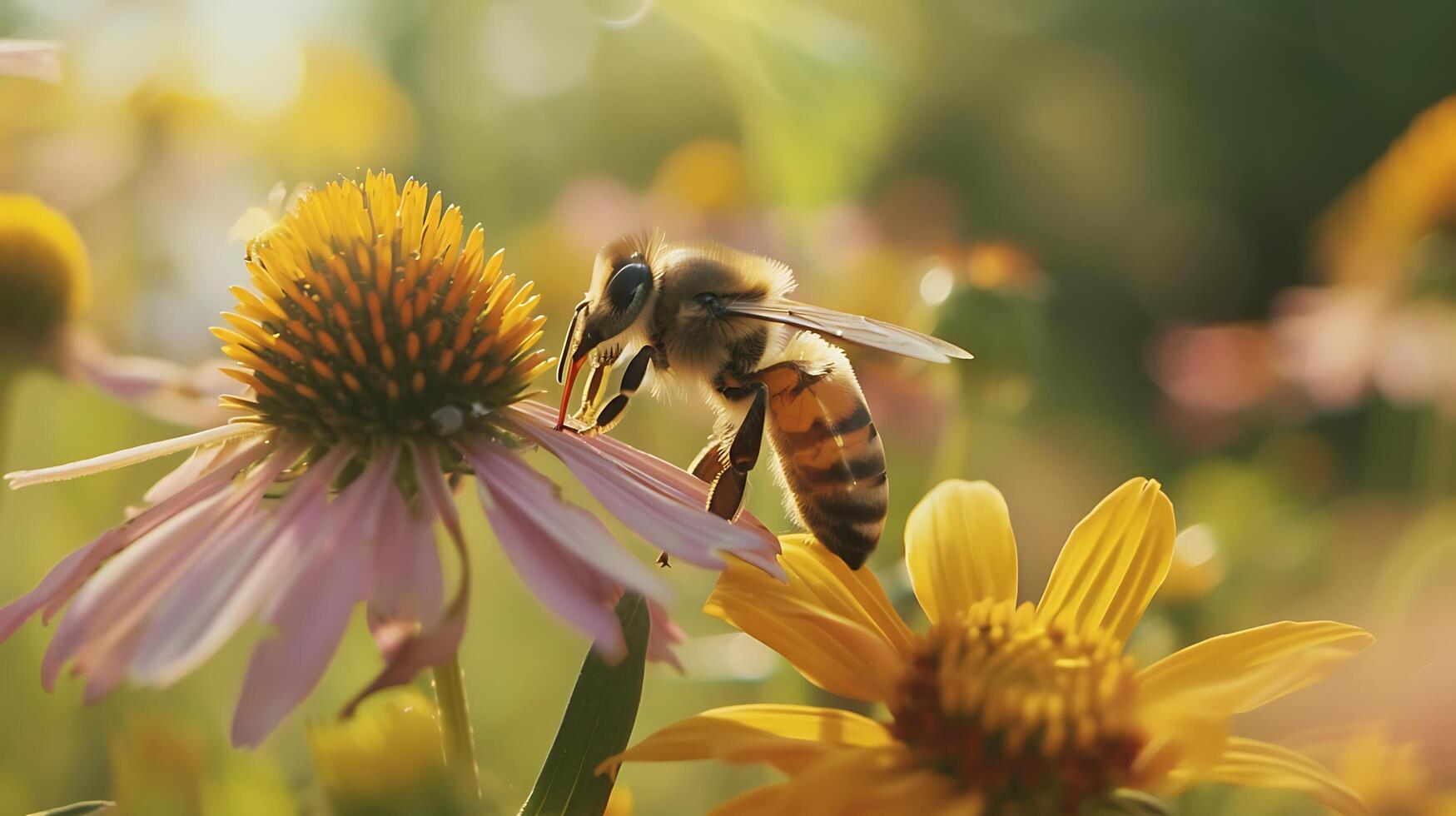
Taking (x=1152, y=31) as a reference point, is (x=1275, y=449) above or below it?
below

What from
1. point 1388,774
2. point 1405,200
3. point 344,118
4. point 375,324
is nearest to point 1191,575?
point 1388,774

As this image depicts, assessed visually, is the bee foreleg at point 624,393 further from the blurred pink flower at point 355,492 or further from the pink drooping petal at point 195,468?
the pink drooping petal at point 195,468

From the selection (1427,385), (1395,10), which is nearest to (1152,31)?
(1395,10)

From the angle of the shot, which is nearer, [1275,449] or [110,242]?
[110,242]

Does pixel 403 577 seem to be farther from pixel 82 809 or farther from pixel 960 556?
pixel 960 556

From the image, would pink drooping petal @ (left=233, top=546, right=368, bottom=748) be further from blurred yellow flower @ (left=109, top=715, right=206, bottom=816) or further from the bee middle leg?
the bee middle leg

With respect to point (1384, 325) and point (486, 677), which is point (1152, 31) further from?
point (486, 677)

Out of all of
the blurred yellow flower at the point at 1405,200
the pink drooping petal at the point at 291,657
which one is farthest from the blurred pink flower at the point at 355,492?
the blurred yellow flower at the point at 1405,200

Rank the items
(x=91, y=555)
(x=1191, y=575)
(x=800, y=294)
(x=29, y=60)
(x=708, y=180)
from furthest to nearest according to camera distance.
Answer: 1. (x=708, y=180)
2. (x=800, y=294)
3. (x=1191, y=575)
4. (x=29, y=60)
5. (x=91, y=555)
